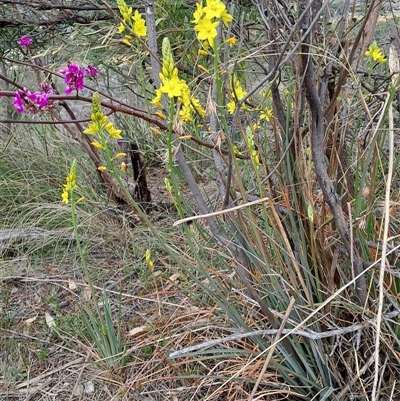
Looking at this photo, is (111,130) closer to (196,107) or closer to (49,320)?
(196,107)

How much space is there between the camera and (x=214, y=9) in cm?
101

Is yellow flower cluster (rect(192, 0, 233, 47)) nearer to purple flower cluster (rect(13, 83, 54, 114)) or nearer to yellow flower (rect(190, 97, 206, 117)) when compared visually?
yellow flower (rect(190, 97, 206, 117))

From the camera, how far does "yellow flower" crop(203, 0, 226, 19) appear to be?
3.27 ft

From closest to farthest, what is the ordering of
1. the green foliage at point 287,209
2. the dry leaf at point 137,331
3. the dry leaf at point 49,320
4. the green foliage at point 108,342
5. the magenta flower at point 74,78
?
the green foliage at point 287,209
the magenta flower at point 74,78
the green foliage at point 108,342
the dry leaf at point 137,331
the dry leaf at point 49,320

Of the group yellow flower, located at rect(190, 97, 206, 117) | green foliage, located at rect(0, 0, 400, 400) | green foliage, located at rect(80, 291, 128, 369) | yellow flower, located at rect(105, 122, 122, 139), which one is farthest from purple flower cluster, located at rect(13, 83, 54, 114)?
green foliage, located at rect(80, 291, 128, 369)

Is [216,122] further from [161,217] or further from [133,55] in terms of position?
[161,217]

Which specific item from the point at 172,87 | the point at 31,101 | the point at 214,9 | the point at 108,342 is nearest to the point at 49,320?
the point at 108,342

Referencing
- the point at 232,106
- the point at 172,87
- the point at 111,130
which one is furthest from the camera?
the point at 232,106

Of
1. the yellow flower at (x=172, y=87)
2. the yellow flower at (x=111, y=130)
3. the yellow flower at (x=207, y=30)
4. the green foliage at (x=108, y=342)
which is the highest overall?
the yellow flower at (x=207, y=30)

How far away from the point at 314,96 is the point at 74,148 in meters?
2.56

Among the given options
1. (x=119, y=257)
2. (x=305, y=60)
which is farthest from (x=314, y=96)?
(x=119, y=257)

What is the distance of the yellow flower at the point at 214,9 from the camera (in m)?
1.00

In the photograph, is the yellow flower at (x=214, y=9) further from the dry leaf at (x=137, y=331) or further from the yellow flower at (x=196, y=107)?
the dry leaf at (x=137, y=331)

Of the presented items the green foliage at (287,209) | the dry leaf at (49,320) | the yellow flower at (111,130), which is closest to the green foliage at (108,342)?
the green foliage at (287,209)
